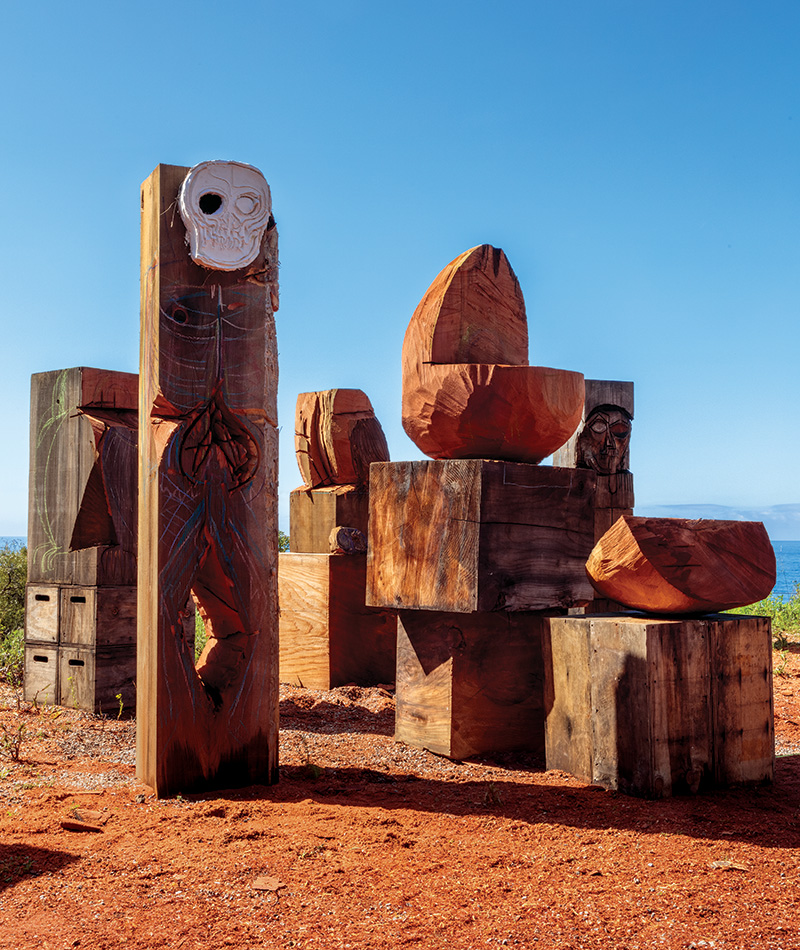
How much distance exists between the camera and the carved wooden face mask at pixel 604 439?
749cm

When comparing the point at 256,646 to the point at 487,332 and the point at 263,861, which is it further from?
the point at 487,332

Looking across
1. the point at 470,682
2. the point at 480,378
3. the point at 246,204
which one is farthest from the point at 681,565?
the point at 246,204

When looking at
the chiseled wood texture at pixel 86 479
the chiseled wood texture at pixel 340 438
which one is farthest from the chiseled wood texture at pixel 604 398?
the chiseled wood texture at pixel 86 479

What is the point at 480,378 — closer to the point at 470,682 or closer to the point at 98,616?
the point at 470,682

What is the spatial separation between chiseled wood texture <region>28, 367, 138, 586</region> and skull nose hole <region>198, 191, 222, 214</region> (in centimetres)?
226

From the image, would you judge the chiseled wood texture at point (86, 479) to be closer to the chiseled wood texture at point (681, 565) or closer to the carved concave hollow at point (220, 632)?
the carved concave hollow at point (220, 632)

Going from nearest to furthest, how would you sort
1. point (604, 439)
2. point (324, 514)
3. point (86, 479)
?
1. point (86, 479)
2. point (324, 514)
3. point (604, 439)

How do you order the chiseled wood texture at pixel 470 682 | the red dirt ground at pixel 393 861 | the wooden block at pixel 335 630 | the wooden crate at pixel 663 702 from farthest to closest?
the wooden block at pixel 335 630 → the chiseled wood texture at pixel 470 682 → the wooden crate at pixel 663 702 → the red dirt ground at pixel 393 861

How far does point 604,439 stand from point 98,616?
4273mm

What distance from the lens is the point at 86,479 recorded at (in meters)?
5.75

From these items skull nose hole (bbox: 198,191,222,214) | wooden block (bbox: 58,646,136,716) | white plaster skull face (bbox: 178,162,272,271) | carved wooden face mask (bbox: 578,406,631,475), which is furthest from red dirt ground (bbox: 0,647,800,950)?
carved wooden face mask (bbox: 578,406,631,475)

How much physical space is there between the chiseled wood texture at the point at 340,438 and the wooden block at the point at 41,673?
236 cm

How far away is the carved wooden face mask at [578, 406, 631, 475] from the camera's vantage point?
7492 mm

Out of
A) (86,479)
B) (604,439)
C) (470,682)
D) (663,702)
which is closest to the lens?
(663,702)
